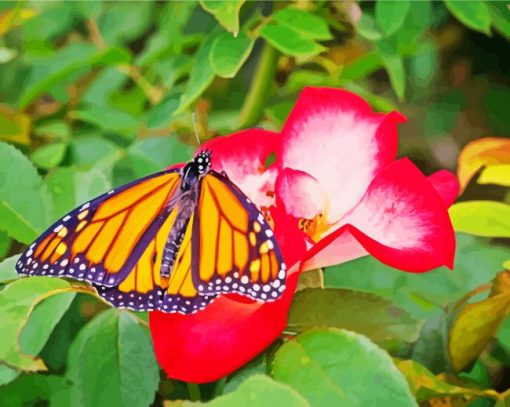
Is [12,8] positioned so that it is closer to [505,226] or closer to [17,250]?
[17,250]

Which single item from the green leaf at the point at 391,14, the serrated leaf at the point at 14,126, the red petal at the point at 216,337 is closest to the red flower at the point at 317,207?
the red petal at the point at 216,337

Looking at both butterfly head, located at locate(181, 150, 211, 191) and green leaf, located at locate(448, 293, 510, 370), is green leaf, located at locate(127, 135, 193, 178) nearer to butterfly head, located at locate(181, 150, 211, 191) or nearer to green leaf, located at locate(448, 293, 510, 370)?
butterfly head, located at locate(181, 150, 211, 191)

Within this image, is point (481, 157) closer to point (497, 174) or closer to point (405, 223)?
point (497, 174)

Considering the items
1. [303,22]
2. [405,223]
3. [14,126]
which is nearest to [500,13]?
[303,22]

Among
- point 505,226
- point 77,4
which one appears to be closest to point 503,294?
point 505,226

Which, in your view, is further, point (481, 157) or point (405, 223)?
point (481, 157)

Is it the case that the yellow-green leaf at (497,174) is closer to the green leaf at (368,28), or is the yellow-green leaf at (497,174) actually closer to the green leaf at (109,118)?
the green leaf at (368,28)
